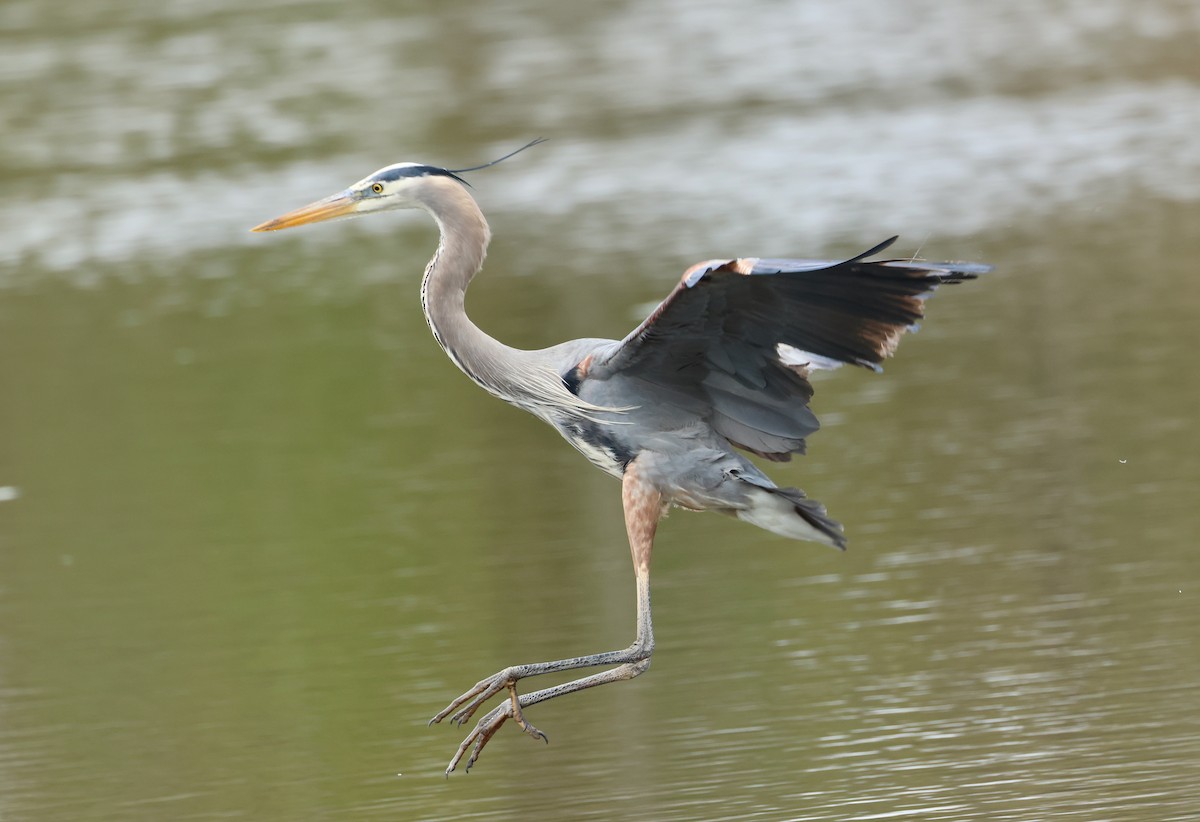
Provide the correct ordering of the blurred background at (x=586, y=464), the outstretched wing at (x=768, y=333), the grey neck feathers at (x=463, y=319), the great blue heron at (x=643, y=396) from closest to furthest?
the outstretched wing at (x=768, y=333)
the great blue heron at (x=643, y=396)
the grey neck feathers at (x=463, y=319)
the blurred background at (x=586, y=464)

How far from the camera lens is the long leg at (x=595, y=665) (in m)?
7.03

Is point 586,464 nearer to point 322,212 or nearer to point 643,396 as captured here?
point 643,396

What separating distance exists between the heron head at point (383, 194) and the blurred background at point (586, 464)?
87.5 inches

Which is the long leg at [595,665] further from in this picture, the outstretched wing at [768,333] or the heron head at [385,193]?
the heron head at [385,193]

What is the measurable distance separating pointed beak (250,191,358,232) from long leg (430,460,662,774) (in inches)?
58.0

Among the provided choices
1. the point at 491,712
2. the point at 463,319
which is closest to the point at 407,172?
the point at 463,319

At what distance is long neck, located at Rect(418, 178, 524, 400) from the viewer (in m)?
7.54

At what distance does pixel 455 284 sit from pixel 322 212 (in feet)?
1.94

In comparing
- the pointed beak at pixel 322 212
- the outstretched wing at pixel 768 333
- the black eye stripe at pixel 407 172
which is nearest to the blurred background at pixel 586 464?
the outstretched wing at pixel 768 333

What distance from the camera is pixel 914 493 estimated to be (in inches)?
427

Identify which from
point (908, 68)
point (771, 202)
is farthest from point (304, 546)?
point (908, 68)

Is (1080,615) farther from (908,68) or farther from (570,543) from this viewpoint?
(908,68)

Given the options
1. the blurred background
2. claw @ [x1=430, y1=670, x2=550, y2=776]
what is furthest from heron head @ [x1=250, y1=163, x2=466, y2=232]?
the blurred background

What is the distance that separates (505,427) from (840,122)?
8.88 metres
